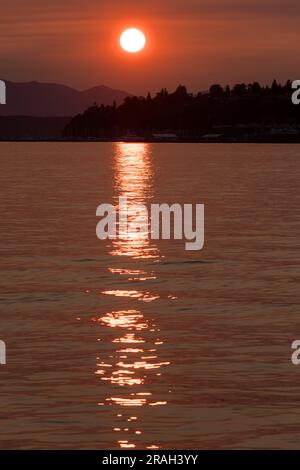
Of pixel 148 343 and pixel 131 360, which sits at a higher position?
pixel 148 343

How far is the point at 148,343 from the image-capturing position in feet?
94.3

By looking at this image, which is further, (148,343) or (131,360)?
(148,343)

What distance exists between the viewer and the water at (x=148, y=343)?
851 inches

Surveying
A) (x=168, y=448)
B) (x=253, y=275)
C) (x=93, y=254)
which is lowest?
(x=168, y=448)

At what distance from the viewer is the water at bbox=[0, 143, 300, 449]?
21.6 meters

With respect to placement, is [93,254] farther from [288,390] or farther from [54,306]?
[288,390]

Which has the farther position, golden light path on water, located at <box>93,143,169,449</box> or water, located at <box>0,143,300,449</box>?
golden light path on water, located at <box>93,143,169,449</box>

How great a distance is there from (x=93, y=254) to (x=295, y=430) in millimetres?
28411

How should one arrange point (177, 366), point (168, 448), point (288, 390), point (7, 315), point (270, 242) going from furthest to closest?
point (270, 242) < point (7, 315) < point (177, 366) < point (288, 390) < point (168, 448)

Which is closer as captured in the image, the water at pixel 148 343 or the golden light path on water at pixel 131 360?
the water at pixel 148 343

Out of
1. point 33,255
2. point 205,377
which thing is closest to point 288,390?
point 205,377

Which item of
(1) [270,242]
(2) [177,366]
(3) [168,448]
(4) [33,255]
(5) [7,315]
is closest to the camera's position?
(3) [168,448]

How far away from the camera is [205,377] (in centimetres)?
2522

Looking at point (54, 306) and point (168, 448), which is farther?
point (54, 306)
